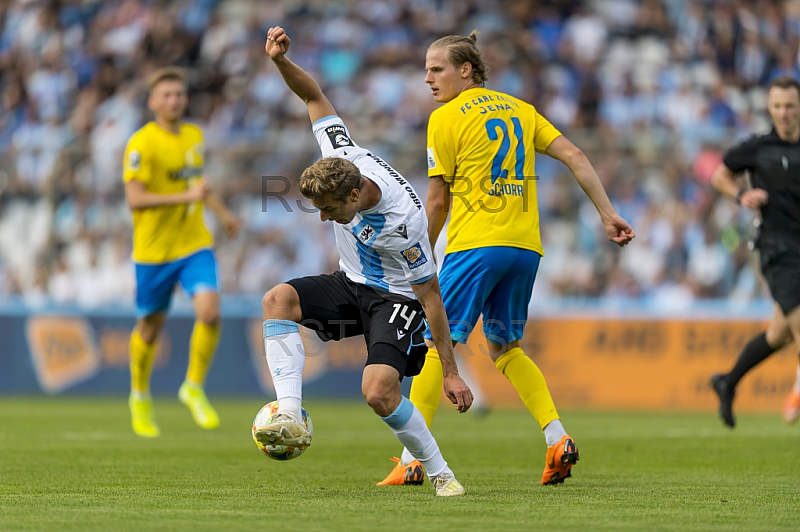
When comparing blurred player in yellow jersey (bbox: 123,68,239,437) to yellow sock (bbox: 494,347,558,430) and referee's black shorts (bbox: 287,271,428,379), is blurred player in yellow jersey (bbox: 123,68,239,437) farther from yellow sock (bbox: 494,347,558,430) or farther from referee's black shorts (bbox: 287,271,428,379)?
referee's black shorts (bbox: 287,271,428,379)

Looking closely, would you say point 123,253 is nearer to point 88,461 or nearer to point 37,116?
point 37,116

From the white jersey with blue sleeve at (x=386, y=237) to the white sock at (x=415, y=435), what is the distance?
59 centimetres

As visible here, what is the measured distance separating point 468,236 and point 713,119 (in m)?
10.7

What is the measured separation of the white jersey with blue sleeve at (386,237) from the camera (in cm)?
532

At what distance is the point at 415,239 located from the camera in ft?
17.5

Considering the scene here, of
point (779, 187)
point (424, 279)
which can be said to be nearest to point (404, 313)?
point (424, 279)

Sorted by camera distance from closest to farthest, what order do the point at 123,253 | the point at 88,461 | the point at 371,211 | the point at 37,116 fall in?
the point at 371,211, the point at 88,461, the point at 123,253, the point at 37,116

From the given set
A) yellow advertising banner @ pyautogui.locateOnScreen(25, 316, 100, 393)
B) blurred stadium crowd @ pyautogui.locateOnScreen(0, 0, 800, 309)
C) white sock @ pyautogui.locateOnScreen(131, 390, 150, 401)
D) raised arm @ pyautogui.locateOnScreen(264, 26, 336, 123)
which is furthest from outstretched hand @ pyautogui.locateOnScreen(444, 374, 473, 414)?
yellow advertising banner @ pyautogui.locateOnScreen(25, 316, 100, 393)

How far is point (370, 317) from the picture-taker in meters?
5.68

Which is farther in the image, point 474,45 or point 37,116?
point 37,116

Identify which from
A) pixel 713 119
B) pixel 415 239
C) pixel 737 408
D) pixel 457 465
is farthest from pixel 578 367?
A: pixel 415 239

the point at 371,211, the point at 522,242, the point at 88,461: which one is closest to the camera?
the point at 371,211

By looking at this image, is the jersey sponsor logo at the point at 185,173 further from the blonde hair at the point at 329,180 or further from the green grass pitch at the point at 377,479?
the blonde hair at the point at 329,180

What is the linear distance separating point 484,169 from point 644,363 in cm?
823
